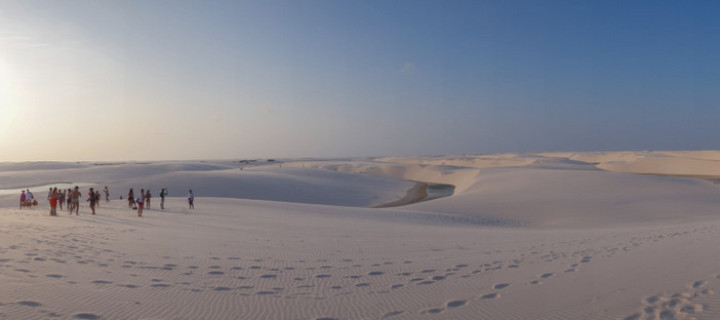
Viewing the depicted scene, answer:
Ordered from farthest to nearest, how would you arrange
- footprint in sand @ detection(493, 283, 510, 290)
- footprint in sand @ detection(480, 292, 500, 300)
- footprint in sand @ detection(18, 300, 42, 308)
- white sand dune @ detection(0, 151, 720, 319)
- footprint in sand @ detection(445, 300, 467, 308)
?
footprint in sand @ detection(493, 283, 510, 290)
footprint in sand @ detection(480, 292, 500, 300)
footprint in sand @ detection(445, 300, 467, 308)
white sand dune @ detection(0, 151, 720, 319)
footprint in sand @ detection(18, 300, 42, 308)

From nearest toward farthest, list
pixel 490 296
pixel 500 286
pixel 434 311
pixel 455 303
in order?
pixel 434 311, pixel 455 303, pixel 490 296, pixel 500 286

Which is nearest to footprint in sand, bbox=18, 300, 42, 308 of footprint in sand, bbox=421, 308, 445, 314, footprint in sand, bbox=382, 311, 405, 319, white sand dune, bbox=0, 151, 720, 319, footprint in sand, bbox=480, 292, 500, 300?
white sand dune, bbox=0, 151, 720, 319

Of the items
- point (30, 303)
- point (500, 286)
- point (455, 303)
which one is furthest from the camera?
point (500, 286)

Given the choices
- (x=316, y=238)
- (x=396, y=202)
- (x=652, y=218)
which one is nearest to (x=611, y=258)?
(x=316, y=238)

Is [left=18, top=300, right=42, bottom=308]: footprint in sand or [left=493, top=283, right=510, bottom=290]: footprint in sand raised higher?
[left=18, top=300, right=42, bottom=308]: footprint in sand

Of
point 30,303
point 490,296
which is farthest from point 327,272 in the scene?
point 30,303

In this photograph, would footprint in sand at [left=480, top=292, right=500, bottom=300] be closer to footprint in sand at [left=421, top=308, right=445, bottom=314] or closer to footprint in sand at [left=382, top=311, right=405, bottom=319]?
footprint in sand at [left=421, top=308, right=445, bottom=314]

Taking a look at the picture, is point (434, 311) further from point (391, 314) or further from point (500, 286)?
point (500, 286)

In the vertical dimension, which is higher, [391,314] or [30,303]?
[30,303]

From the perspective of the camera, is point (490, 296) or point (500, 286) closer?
point (490, 296)

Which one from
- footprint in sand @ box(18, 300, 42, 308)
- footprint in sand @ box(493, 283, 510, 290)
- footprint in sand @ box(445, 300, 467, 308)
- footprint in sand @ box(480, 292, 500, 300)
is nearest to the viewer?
footprint in sand @ box(18, 300, 42, 308)

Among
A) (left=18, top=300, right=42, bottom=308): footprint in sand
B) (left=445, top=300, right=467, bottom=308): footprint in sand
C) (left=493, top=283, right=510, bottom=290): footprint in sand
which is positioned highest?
(left=18, top=300, right=42, bottom=308): footprint in sand

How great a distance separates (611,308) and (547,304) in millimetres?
757

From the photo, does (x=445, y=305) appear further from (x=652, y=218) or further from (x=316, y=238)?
(x=652, y=218)
